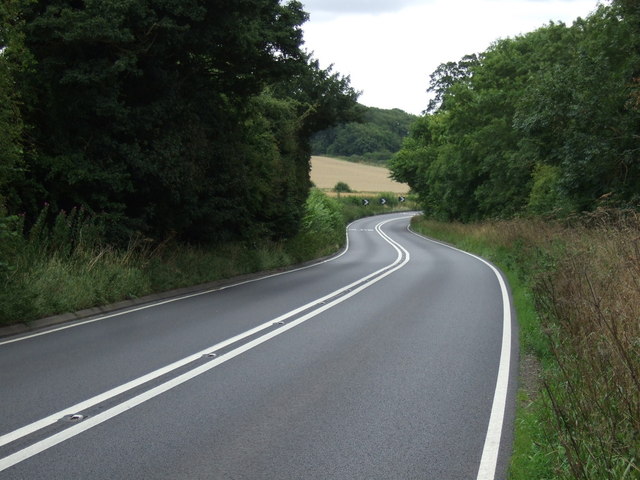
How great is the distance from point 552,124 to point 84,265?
659 inches

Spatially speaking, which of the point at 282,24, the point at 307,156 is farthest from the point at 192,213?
the point at 307,156

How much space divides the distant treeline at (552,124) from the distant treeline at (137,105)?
926cm

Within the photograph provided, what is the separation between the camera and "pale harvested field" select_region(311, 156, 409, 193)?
336 feet

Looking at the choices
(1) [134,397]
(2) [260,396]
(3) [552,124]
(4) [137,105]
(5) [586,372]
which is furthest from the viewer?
(3) [552,124]

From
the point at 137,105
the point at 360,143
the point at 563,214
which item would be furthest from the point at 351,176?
the point at 137,105

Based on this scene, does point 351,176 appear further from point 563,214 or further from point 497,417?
point 497,417

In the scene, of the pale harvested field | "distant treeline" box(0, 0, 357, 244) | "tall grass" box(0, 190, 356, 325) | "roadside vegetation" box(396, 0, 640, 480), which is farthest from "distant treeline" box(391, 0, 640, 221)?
the pale harvested field

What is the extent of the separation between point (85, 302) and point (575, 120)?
1695cm

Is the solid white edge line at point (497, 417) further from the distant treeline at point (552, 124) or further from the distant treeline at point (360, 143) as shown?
the distant treeline at point (360, 143)

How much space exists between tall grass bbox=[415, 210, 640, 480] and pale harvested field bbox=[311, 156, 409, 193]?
85204mm

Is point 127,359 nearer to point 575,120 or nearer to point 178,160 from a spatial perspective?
point 178,160

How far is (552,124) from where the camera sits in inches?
921

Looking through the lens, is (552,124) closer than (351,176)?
Yes

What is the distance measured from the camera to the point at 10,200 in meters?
14.5
